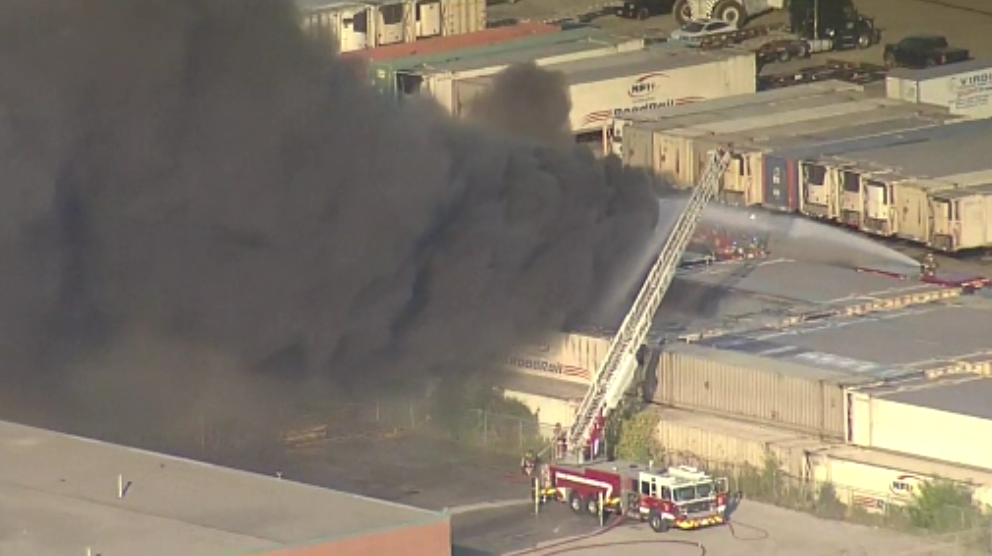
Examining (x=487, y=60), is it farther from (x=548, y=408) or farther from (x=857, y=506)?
(x=857, y=506)

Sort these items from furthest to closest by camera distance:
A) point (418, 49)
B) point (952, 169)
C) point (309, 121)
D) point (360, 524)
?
point (418, 49), point (952, 169), point (309, 121), point (360, 524)

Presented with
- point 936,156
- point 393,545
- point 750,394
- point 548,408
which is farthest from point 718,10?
point 393,545

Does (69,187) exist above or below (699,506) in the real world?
above

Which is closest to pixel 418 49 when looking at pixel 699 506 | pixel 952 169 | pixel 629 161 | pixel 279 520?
pixel 629 161

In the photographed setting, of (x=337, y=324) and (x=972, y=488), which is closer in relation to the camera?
(x=972, y=488)

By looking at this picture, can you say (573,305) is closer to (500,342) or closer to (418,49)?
(500,342)

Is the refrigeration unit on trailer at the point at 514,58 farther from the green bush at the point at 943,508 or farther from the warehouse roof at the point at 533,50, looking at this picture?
the green bush at the point at 943,508

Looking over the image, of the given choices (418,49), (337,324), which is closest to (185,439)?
(337,324)

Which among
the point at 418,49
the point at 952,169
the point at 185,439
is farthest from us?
the point at 418,49
